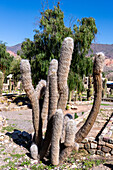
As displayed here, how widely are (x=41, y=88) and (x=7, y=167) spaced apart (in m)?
2.47

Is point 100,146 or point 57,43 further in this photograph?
point 57,43

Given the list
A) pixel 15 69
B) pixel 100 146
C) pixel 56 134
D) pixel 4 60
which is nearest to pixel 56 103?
pixel 56 134

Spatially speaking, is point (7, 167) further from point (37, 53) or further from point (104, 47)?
point (104, 47)

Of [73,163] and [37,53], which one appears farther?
[37,53]

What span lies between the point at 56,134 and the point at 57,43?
10113mm

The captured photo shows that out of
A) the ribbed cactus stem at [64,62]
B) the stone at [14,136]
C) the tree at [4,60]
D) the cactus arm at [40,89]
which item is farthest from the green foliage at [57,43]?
the tree at [4,60]

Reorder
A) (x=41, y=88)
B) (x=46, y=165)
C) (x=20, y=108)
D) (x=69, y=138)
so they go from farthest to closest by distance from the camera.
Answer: (x=20, y=108)
(x=41, y=88)
(x=46, y=165)
(x=69, y=138)

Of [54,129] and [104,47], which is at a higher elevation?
[104,47]

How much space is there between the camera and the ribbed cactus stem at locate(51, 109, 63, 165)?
4.44 m

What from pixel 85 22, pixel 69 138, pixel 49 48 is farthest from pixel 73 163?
pixel 85 22

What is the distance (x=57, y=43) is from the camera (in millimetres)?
13508

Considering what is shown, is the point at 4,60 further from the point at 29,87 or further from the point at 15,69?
the point at 29,87

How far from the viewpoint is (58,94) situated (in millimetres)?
5008

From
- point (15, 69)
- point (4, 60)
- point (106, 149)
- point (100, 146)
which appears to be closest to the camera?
point (106, 149)
